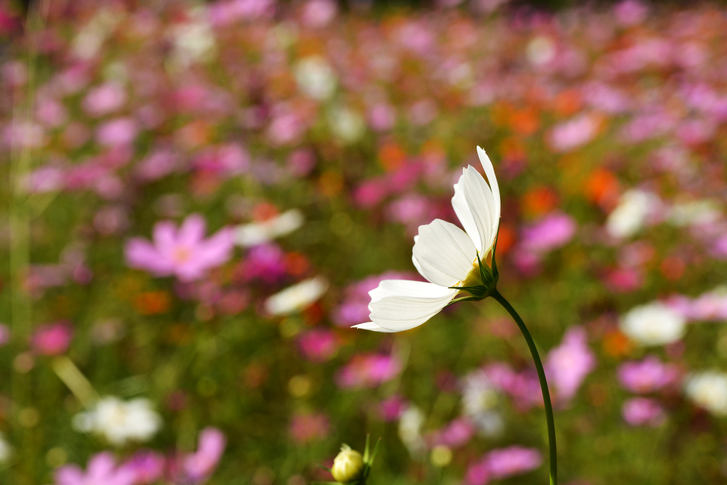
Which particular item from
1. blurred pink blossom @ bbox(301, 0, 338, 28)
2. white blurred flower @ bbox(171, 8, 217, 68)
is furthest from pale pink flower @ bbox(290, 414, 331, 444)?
blurred pink blossom @ bbox(301, 0, 338, 28)

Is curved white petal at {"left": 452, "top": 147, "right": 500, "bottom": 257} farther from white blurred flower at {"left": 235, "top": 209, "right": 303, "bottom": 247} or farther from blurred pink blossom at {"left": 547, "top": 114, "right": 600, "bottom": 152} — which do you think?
blurred pink blossom at {"left": 547, "top": 114, "right": 600, "bottom": 152}

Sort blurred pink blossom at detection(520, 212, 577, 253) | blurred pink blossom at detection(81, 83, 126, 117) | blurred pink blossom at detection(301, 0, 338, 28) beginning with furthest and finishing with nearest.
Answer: blurred pink blossom at detection(301, 0, 338, 28)
blurred pink blossom at detection(81, 83, 126, 117)
blurred pink blossom at detection(520, 212, 577, 253)

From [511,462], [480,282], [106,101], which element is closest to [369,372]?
[511,462]

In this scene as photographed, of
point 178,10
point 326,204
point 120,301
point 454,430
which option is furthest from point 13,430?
point 178,10

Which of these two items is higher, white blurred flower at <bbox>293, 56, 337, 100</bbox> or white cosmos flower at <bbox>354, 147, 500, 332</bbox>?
white cosmos flower at <bbox>354, 147, 500, 332</bbox>

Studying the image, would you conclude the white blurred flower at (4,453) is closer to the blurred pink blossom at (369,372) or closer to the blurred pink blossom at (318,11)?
the blurred pink blossom at (369,372)

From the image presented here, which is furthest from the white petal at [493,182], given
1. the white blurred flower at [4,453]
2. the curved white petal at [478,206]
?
the white blurred flower at [4,453]

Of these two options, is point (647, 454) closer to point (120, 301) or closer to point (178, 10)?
point (120, 301)
